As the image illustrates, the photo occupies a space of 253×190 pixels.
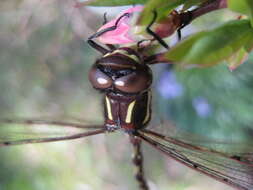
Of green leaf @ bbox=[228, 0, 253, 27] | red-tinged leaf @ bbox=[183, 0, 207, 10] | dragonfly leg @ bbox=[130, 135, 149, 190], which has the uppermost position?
red-tinged leaf @ bbox=[183, 0, 207, 10]

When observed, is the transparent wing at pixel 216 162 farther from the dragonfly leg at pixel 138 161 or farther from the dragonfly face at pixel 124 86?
the dragonfly leg at pixel 138 161

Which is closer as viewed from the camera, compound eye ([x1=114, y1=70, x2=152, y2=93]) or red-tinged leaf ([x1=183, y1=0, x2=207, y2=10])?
red-tinged leaf ([x1=183, y1=0, x2=207, y2=10])

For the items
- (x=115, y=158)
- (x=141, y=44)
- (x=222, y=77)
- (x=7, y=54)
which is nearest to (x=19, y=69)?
(x=7, y=54)

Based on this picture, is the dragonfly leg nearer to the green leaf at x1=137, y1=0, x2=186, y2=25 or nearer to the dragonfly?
the dragonfly

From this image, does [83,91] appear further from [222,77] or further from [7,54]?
[222,77]

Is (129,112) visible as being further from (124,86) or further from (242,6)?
(242,6)

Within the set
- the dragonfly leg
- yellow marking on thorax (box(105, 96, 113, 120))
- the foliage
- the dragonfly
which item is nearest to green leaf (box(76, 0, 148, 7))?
the foliage

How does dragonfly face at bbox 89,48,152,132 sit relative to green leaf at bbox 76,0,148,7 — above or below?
below
